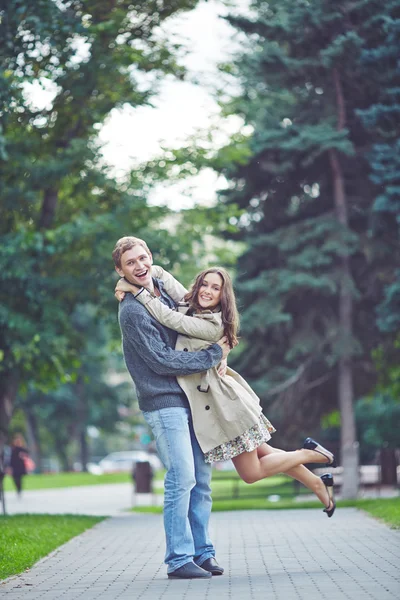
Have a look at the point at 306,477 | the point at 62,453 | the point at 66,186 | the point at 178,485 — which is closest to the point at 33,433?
the point at 62,453

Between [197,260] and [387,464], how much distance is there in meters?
6.41

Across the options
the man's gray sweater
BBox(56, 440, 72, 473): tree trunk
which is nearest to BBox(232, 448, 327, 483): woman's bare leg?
the man's gray sweater

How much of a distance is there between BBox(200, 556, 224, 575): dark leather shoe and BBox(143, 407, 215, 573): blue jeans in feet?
0.11

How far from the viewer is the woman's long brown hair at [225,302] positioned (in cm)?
780

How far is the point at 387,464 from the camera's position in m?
25.2

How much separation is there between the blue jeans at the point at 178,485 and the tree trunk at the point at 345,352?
13805 mm

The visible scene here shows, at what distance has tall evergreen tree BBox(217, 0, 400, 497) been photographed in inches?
830

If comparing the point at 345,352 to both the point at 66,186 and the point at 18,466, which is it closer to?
the point at 66,186

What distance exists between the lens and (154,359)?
298 inches

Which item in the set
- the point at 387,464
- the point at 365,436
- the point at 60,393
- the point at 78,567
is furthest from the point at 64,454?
the point at 78,567

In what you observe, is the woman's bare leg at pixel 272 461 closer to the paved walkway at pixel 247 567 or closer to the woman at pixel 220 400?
the woman at pixel 220 400

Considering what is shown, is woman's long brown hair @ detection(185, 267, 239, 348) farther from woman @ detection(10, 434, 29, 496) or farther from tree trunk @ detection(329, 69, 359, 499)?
woman @ detection(10, 434, 29, 496)

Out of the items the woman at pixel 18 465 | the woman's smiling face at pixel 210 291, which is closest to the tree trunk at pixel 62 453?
the woman at pixel 18 465

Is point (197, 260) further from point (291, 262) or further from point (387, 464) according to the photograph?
point (387, 464)
